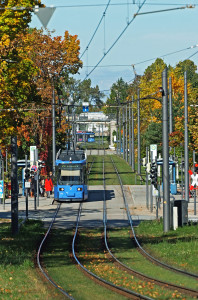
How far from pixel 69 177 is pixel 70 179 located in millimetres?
153

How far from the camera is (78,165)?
4534 cm

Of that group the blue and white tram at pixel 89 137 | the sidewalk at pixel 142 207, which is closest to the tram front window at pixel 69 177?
the sidewalk at pixel 142 207

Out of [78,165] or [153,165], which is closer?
[153,165]

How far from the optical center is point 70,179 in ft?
150

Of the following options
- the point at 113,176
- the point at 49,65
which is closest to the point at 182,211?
the point at 49,65

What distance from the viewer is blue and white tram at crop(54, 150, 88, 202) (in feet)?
149

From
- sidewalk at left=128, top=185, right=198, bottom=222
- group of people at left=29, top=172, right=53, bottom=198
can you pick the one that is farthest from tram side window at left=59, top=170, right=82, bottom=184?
sidewalk at left=128, top=185, right=198, bottom=222

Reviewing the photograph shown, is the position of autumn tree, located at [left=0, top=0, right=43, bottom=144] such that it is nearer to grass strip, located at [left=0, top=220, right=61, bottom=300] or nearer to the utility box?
grass strip, located at [left=0, top=220, right=61, bottom=300]

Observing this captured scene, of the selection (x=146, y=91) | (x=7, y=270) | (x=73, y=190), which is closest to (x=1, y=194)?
(x=73, y=190)

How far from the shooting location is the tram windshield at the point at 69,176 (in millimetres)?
45406

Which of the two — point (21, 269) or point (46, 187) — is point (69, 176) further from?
point (21, 269)

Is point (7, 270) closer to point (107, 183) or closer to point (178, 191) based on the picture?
point (178, 191)

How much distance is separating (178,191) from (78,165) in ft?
34.6

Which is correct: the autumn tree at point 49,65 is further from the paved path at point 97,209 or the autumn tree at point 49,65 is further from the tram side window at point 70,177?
the tram side window at point 70,177
